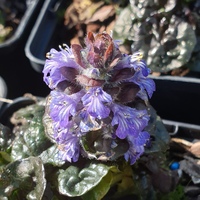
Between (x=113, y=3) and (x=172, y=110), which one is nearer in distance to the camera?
(x=172, y=110)

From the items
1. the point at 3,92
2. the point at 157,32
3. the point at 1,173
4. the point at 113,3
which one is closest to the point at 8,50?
the point at 3,92

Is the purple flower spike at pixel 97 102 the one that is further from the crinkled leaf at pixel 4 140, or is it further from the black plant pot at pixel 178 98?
the black plant pot at pixel 178 98

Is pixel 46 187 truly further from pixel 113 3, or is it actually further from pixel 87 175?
pixel 113 3

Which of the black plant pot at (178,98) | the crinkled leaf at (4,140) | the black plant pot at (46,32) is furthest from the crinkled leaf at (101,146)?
the black plant pot at (46,32)

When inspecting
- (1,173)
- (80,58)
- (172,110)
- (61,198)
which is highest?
(80,58)

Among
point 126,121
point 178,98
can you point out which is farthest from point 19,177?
point 178,98

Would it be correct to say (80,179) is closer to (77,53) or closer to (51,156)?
(51,156)

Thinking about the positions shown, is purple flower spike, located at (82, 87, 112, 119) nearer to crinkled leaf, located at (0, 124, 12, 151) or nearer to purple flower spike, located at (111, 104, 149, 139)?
purple flower spike, located at (111, 104, 149, 139)

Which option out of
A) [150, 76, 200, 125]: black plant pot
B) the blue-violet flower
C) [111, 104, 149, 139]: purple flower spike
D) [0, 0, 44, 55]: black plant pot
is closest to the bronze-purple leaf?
the blue-violet flower
